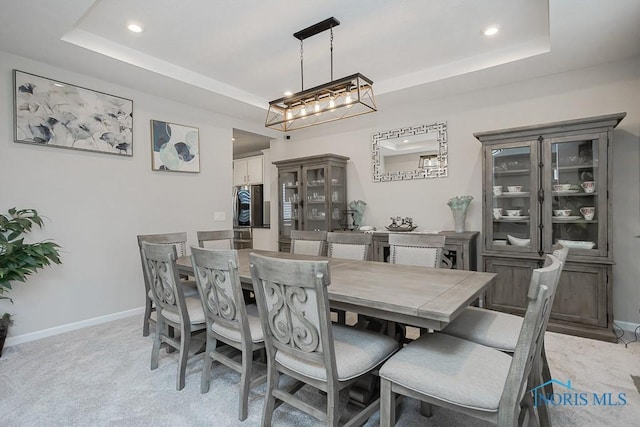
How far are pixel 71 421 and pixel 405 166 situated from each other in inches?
159

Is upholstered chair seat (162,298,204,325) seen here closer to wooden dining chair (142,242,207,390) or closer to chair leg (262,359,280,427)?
wooden dining chair (142,242,207,390)

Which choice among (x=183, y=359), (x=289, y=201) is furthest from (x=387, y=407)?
(x=289, y=201)

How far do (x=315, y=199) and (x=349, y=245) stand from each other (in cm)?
192

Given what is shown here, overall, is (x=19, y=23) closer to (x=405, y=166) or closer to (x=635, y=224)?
(x=405, y=166)

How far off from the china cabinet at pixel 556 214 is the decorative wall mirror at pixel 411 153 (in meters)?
0.77

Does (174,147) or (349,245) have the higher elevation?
(174,147)

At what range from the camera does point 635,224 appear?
3.08m

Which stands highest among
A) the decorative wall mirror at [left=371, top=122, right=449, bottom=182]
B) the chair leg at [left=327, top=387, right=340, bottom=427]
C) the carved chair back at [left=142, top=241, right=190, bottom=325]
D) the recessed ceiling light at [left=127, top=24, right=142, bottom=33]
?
the recessed ceiling light at [left=127, top=24, right=142, bottom=33]

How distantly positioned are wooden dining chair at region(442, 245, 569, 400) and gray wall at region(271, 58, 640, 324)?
6.67ft

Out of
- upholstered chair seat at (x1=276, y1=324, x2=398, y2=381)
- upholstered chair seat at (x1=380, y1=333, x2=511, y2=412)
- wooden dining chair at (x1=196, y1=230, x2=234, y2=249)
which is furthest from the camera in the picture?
wooden dining chair at (x1=196, y1=230, x2=234, y2=249)

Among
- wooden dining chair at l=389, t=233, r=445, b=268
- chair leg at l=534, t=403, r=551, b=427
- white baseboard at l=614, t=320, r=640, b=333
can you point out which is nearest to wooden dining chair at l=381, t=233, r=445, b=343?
wooden dining chair at l=389, t=233, r=445, b=268

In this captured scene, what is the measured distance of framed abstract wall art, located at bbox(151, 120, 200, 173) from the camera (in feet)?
13.1

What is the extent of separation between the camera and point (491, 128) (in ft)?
12.5

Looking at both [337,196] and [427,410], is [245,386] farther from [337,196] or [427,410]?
[337,196]
